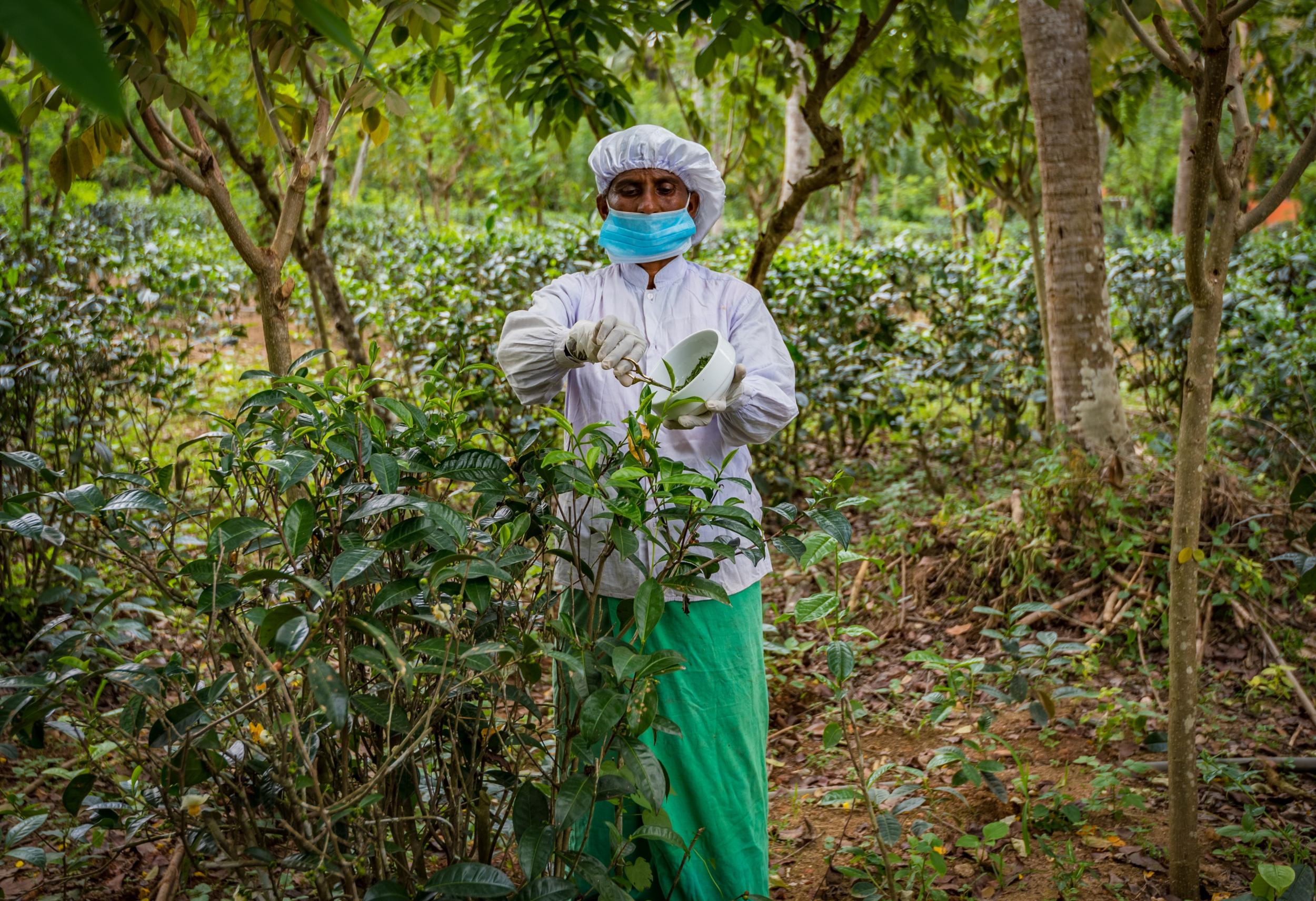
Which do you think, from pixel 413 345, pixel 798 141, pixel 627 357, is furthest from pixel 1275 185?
pixel 798 141

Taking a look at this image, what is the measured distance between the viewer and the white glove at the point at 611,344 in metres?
1.76

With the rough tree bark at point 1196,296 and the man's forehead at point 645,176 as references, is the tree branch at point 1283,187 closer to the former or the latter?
the rough tree bark at point 1196,296

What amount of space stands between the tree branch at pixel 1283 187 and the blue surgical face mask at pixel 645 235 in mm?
1111

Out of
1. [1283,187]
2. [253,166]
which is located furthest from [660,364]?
[253,166]

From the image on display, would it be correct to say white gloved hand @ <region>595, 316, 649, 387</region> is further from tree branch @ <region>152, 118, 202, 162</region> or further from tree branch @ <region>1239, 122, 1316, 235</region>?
tree branch @ <region>1239, 122, 1316, 235</region>

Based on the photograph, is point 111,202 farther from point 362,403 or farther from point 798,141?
point 362,403

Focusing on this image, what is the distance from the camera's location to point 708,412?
69.8 inches

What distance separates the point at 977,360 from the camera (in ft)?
16.0

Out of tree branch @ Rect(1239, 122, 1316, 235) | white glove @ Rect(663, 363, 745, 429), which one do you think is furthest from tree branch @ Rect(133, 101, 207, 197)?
tree branch @ Rect(1239, 122, 1316, 235)

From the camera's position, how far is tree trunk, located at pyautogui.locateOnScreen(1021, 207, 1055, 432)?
13.8 ft

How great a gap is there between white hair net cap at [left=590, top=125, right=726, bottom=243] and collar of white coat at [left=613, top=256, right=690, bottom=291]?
0.10m

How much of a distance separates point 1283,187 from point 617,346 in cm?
134

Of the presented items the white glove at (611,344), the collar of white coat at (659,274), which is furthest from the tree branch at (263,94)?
the white glove at (611,344)

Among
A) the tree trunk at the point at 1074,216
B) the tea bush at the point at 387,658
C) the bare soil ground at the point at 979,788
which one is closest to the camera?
the tea bush at the point at 387,658
